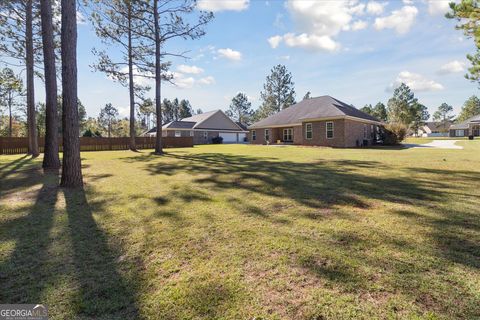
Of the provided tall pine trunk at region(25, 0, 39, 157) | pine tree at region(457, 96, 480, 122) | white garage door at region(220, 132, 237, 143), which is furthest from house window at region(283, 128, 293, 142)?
pine tree at region(457, 96, 480, 122)

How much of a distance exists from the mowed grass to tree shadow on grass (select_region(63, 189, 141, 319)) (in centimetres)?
1

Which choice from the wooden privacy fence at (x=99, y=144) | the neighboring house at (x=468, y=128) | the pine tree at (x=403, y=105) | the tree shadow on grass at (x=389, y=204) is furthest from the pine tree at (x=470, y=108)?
the tree shadow on grass at (x=389, y=204)

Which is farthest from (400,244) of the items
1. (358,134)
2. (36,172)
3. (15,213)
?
(358,134)

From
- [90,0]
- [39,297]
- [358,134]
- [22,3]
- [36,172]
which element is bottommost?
[39,297]

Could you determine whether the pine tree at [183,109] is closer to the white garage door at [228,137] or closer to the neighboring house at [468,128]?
the white garage door at [228,137]

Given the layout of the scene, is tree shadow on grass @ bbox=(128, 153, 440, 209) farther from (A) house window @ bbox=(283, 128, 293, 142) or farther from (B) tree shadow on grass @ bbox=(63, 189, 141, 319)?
(A) house window @ bbox=(283, 128, 293, 142)

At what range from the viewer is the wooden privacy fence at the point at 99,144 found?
19562mm

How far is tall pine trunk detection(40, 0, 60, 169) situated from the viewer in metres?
9.38

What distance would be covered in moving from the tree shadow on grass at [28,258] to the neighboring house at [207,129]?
3793cm

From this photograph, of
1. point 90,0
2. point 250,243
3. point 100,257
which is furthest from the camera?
point 90,0

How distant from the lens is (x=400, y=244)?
123 inches

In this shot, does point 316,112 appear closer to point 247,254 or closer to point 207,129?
point 207,129

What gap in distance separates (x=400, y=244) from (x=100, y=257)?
3597 mm

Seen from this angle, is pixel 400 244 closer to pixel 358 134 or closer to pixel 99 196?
pixel 99 196
